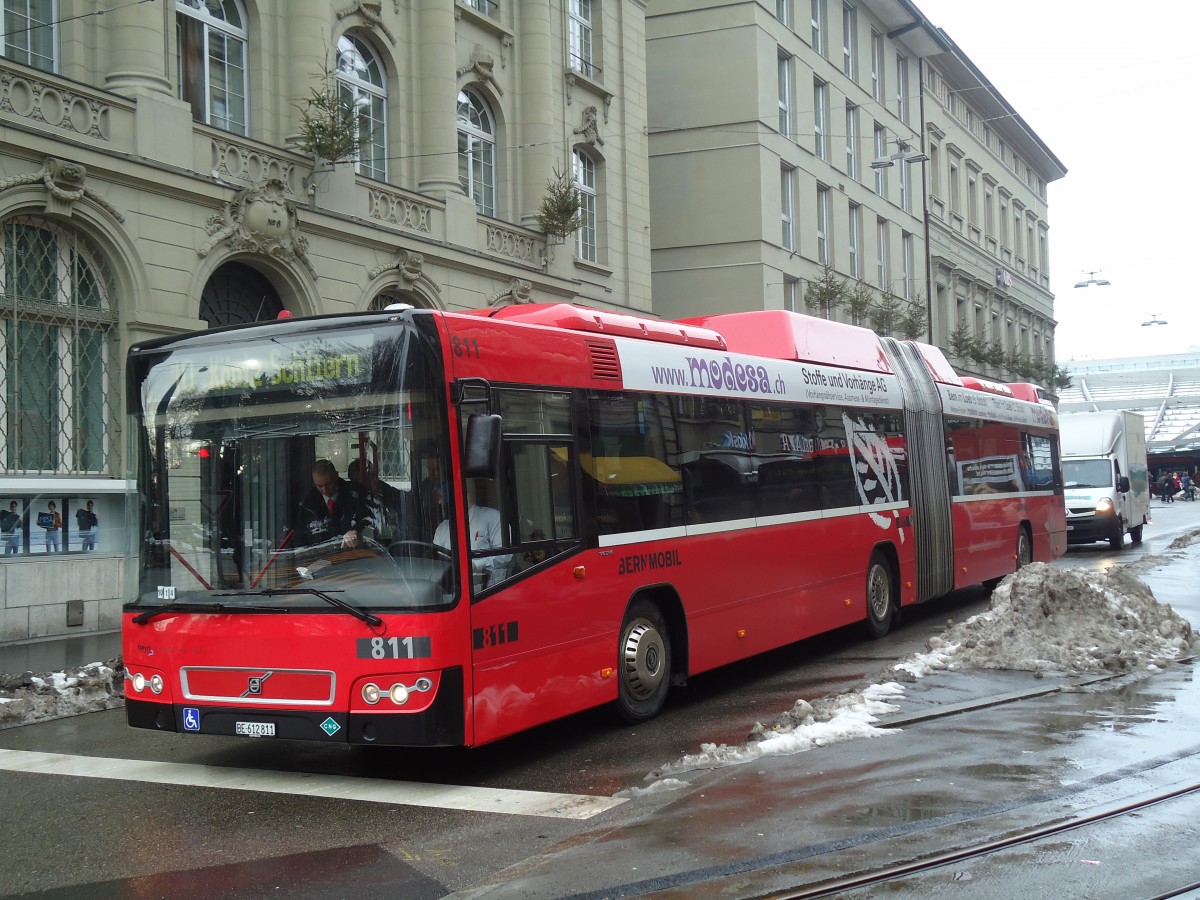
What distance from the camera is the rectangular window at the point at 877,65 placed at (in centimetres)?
4291

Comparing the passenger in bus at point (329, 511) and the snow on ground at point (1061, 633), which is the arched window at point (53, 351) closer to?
the passenger in bus at point (329, 511)

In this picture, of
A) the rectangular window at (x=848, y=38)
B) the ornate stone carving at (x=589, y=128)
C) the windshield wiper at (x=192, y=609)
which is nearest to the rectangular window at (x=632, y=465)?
the windshield wiper at (x=192, y=609)

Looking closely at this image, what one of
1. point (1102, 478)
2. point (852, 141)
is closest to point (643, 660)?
point (1102, 478)

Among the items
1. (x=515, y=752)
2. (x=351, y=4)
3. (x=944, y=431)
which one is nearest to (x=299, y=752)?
(x=515, y=752)

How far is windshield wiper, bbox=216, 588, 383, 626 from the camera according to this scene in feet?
23.4

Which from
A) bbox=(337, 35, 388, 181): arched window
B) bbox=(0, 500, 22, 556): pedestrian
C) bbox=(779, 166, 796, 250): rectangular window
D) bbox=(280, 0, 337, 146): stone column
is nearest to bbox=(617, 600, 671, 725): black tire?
bbox=(0, 500, 22, 556): pedestrian

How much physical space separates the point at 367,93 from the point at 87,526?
911cm

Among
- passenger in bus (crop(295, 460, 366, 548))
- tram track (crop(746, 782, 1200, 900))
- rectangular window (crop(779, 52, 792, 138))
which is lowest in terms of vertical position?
tram track (crop(746, 782, 1200, 900))

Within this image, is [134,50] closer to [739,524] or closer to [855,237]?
[739,524]

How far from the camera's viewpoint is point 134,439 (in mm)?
8188

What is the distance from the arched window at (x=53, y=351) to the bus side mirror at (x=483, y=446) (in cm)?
977

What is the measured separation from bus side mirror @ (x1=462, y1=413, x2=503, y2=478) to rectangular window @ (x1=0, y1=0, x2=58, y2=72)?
35.1 feet

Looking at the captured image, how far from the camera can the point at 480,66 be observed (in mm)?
23344

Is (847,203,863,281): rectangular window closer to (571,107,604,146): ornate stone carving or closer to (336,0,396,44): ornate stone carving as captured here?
(571,107,604,146): ornate stone carving
